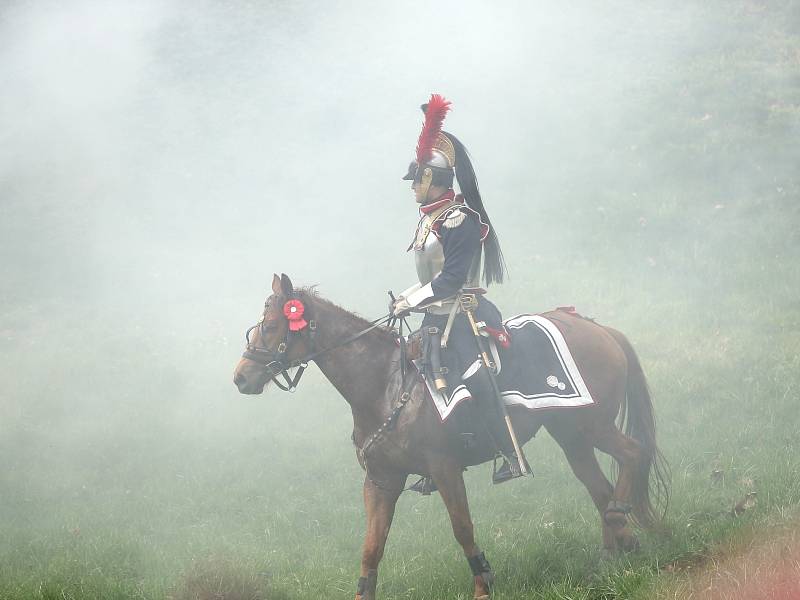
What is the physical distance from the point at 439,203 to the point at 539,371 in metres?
1.61

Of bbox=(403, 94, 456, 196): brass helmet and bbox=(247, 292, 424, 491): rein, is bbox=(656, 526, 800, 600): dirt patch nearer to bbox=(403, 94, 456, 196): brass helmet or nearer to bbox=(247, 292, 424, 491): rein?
bbox=(247, 292, 424, 491): rein

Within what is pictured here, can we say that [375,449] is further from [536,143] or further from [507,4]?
[507,4]

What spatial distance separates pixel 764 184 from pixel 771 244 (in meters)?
2.49

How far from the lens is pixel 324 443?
1258 cm

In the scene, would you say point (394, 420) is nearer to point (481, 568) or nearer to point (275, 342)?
point (275, 342)

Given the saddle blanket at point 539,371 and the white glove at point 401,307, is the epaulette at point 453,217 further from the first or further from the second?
the saddle blanket at point 539,371

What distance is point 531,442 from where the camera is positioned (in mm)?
11234

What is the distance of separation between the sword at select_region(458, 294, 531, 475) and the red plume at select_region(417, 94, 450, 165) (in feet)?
3.88

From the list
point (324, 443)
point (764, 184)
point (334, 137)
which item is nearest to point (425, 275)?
point (324, 443)

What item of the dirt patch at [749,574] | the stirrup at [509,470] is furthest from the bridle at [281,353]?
the dirt patch at [749,574]

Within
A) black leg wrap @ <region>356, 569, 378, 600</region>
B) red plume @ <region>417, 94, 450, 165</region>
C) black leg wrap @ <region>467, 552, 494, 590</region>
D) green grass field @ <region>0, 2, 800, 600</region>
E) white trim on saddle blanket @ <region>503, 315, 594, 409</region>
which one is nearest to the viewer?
black leg wrap @ <region>467, 552, 494, 590</region>

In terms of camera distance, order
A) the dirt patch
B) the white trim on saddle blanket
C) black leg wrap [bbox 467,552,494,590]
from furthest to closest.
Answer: the white trim on saddle blanket
black leg wrap [bbox 467,552,494,590]
the dirt patch

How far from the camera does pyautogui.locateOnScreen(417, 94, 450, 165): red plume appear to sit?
6.91 m

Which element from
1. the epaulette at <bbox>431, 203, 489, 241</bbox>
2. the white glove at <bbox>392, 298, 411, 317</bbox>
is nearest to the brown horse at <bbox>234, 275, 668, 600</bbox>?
the white glove at <bbox>392, 298, 411, 317</bbox>
